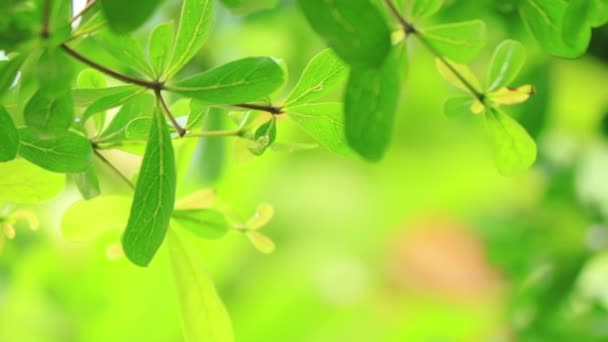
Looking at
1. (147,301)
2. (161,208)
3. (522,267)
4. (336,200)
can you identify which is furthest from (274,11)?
(336,200)

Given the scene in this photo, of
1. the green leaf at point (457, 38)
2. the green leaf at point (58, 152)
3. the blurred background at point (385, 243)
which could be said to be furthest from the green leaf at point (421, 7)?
the blurred background at point (385, 243)

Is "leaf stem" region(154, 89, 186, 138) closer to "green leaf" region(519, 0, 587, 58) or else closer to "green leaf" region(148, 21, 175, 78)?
"green leaf" region(148, 21, 175, 78)

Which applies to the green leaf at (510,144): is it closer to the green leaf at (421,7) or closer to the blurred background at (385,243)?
the green leaf at (421,7)

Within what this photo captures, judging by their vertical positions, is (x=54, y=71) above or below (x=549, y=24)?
below

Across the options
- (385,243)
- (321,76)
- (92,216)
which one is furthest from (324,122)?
(385,243)

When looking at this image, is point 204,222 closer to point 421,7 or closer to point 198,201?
point 198,201
